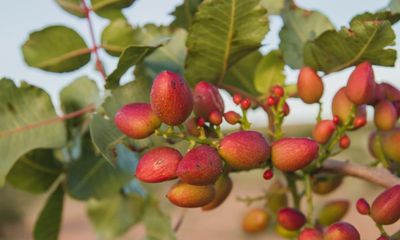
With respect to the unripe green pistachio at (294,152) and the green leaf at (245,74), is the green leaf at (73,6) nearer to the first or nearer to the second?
the green leaf at (245,74)

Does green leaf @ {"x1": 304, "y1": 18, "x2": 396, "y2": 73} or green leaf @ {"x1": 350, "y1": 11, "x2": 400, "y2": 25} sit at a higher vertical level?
green leaf @ {"x1": 350, "y1": 11, "x2": 400, "y2": 25}

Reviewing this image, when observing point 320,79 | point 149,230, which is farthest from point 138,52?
point 149,230

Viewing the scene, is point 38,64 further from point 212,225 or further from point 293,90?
point 212,225

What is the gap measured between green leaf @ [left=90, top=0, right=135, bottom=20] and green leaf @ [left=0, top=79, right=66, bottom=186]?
6.4 inches

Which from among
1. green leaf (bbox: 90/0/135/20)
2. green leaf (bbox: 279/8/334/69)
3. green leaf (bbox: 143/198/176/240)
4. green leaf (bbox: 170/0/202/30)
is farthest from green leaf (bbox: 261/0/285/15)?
green leaf (bbox: 143/198/176/240)

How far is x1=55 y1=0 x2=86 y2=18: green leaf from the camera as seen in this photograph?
0.99m

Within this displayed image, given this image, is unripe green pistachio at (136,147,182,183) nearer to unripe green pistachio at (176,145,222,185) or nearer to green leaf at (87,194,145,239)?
unripe green pistachio at (176,145,222,185)

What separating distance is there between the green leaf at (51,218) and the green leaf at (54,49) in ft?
0.88

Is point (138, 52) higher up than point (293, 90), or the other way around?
point (138, 52)

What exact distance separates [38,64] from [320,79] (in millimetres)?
446

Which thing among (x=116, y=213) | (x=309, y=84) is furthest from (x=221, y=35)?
(x=116, y=213)

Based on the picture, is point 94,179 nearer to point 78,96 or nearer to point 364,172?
point 78,96

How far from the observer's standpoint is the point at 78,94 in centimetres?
116

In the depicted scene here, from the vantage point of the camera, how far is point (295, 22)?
38.6 inches
